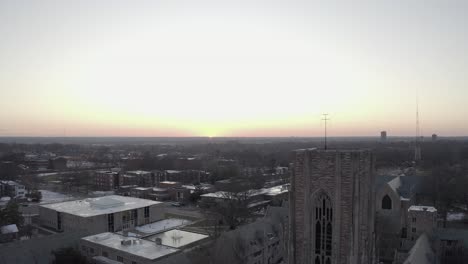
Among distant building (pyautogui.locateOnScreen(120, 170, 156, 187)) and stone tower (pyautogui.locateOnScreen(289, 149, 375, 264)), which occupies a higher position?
stone tower (pyautogui.locateOnScreen(289, 149, 375, 264))

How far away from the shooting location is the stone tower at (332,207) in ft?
48.3

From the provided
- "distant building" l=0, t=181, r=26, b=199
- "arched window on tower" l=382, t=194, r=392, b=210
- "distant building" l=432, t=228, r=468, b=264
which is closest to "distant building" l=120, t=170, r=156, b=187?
"distant building" l=0, t=181, r=26, b=199

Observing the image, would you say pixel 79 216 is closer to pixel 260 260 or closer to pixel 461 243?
pixel 260 260

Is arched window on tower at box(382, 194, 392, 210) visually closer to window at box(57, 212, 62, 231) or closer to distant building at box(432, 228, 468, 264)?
distant building at box(432, 228, 468, 264)

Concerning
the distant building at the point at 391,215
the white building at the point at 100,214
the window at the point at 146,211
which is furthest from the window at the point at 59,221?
the distant building at the point at 391,215

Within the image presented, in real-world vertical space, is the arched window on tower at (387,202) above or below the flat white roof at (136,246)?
above

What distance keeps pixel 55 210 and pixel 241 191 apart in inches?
1117

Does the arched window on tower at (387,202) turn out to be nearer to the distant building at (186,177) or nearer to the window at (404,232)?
the window at (404,232)

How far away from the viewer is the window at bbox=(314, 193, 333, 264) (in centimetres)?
1527

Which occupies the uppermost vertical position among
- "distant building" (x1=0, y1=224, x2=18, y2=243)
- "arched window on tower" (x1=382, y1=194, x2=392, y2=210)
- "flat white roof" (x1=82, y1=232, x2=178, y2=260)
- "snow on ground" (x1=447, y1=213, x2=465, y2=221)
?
"arched window on tower" (x1=382, y1=194, x2=392, y2=210)

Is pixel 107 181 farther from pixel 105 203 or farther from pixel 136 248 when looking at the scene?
pixel 136 248

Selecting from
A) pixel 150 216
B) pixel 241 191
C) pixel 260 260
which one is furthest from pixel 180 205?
pixel 260 260

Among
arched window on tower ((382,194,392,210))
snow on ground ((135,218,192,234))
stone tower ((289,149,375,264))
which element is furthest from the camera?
arched window on tower ((382,194,392,210))

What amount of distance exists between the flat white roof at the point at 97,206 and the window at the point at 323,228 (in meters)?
29.2
